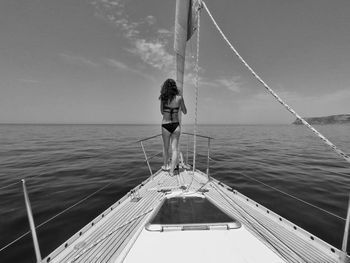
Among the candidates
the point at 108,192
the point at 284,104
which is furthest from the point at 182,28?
the point at 108,192

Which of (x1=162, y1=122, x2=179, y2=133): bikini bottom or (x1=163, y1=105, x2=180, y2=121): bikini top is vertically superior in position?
(x1=163, y1=105, x2=180, y2=121): bikini top

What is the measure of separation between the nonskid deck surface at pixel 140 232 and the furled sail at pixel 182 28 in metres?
3.49

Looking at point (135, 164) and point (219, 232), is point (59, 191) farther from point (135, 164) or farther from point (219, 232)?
point (219, 232)

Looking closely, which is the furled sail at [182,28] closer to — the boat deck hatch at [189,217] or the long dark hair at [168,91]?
the long dark hair at [168,91]

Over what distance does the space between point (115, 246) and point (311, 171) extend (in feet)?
28.3

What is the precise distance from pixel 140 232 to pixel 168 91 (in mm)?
2937

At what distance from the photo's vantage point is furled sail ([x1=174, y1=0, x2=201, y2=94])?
4520mm

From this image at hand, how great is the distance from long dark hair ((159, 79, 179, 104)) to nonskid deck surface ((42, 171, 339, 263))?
6.95 feet

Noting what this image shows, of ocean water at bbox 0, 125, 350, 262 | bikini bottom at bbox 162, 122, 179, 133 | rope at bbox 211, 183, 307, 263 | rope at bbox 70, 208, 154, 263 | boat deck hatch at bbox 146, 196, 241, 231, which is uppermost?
bikini bottom at bbox 162, 122, 179, 133

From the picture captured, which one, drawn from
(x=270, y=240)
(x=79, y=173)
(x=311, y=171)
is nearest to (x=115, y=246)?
(x=270, y=240)

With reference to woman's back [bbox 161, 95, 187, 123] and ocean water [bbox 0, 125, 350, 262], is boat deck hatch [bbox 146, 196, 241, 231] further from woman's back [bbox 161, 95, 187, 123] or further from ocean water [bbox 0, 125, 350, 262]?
woman's back [bbox 161, 95, 187, 123]

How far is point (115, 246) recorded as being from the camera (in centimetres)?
188

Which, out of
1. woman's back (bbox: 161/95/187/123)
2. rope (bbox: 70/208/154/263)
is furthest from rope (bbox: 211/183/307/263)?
woman's back (bbox: 161/95/187/123)

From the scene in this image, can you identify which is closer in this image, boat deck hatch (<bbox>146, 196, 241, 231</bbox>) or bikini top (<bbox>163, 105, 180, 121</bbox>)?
boat deck hatch (<bbox>146, 196, 241, 231</bbox>)
